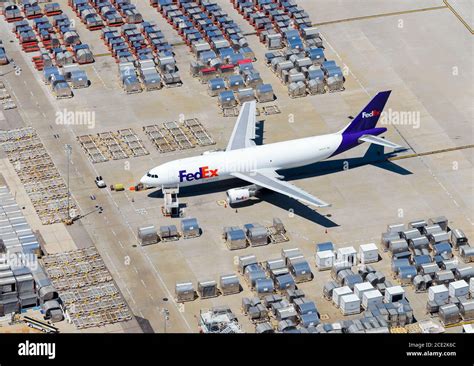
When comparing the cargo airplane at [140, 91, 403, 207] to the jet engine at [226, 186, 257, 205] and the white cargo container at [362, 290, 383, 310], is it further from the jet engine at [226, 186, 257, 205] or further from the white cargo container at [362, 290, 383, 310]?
the white cargo container at [362, 290, 383, 310]

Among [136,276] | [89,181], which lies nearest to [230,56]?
[89,181]

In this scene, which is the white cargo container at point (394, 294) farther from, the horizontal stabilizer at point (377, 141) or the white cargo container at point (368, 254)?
the horizontal stabilizer at point (377, 141)

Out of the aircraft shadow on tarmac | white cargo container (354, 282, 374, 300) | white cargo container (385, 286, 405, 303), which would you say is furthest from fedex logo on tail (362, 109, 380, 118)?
white cargo container (385, 286, 405, 303)

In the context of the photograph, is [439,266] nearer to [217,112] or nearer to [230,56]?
[217,112]

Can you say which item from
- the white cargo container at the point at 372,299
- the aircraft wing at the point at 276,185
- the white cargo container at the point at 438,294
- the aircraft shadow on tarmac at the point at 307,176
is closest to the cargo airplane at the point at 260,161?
the aircraft wing at the point at 276,185

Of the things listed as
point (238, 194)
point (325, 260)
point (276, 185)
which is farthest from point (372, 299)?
point (238, 194)

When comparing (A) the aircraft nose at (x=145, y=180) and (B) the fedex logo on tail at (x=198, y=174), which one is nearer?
(B) the fedex logo on tail at (x=198, y=174)

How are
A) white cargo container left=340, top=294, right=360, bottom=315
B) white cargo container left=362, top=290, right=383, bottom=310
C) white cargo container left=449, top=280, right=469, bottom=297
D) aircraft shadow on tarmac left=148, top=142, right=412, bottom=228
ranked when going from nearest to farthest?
white cargo container left=340, top=294, right=360, bottom=315, white cargo container left=362, top=290, right=383, bottom=310, white cargo container left=449, top=280, right=469, bottom=297, aircraft shadow on tarmac left=148, top=142, right=412, bottom=228
